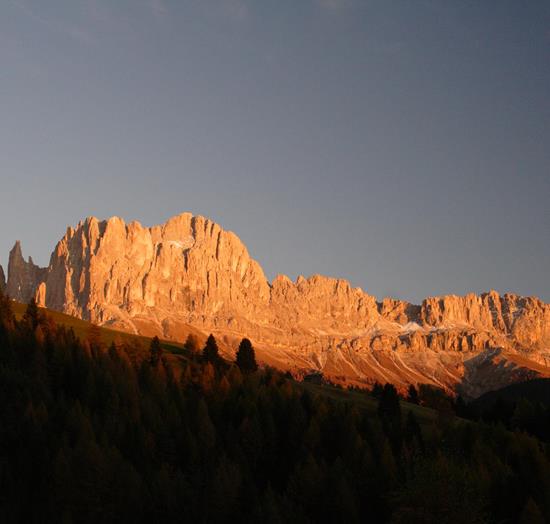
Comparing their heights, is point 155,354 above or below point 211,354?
below

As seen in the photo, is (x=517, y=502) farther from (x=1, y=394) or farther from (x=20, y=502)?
(x=1, y=394)

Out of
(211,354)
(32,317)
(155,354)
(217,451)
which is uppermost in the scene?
(32,317)

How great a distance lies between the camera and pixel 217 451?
11238 centimetres

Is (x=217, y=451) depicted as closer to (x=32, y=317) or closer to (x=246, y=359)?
(x=246, y=359)

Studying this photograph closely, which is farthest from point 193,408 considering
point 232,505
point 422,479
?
point 422,479

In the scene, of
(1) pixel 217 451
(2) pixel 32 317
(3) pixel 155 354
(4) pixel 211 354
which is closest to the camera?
(1) pixel 217 451

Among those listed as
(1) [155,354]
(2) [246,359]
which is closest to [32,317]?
(1) [155,354]

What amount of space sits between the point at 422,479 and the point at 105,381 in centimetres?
7834

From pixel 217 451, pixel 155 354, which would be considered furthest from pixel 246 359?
pixel 217 451

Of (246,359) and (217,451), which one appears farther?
(246,359)

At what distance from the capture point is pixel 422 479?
6234 cm

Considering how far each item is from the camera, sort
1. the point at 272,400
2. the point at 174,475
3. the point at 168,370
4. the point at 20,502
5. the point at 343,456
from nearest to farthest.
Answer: the point at 20,502, the point at 174,475, the point at 343,456, the point at 272,400, the point at 168,370

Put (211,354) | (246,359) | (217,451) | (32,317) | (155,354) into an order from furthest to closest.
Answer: (246,359) < (211,354) < (155,354) < (32,317) < (217,451)

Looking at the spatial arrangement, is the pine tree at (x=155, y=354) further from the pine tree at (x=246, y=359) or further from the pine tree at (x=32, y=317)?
the pine tree at (x=32, y=317)
